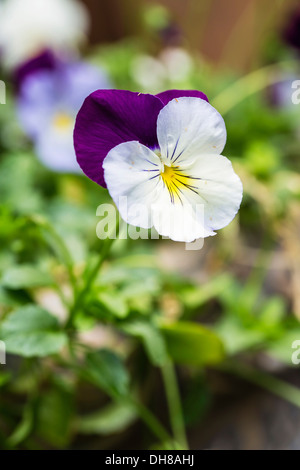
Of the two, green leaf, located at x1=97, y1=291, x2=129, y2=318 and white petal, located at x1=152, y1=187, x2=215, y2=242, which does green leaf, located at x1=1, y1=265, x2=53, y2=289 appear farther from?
white petal, located at x1=152, y1=187, x2=215, y2=242

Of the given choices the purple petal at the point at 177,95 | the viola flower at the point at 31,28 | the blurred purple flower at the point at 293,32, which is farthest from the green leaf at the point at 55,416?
the blurred purple flower at the point at 293,32

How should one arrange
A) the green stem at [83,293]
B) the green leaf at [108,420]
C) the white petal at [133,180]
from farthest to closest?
the green leaf at [108,420] → the green stem at [83,293] → the white petal at [133,180]

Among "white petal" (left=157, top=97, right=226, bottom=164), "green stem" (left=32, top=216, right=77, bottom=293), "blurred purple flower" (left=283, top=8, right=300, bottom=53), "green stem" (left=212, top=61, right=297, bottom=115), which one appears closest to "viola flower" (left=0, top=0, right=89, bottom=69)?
"green stem" (left=212, top=61, right=297, bottom=115)

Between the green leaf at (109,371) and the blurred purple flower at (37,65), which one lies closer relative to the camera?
the green leaf at (109,371)

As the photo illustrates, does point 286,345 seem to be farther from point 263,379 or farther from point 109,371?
point 109,371

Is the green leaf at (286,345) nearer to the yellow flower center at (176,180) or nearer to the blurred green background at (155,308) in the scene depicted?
the blurred green background at (155,308)
